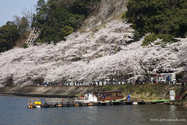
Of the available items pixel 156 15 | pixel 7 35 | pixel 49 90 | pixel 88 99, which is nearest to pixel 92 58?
pixel 49 90

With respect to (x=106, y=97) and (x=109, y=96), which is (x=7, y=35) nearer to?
(x=106, y=97)

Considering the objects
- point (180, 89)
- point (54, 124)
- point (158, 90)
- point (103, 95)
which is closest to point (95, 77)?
point (103, 95)

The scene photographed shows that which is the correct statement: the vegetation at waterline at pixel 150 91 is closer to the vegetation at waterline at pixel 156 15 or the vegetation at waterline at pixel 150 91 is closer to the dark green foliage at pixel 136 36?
the vegetation at waterline at pixel 156 15

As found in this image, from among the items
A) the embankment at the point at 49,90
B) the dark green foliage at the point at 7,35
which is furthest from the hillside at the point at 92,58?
the dark green foliage at the point at 7,35

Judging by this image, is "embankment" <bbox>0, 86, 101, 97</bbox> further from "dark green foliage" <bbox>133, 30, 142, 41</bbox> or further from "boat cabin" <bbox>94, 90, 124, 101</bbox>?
"dark green foliage" <bbox>133, 30, 142, 41</bbox>

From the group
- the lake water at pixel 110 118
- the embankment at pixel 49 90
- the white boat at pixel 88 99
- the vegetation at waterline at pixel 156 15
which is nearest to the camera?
the lake water at pixel 110 118

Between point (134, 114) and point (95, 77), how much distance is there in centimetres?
2744

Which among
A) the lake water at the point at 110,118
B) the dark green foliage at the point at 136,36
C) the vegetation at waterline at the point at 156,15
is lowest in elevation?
the lake water at the point at 110,118

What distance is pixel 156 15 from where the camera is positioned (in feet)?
217

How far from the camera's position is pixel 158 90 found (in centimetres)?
4181

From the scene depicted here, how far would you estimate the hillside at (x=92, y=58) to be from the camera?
46500 mm

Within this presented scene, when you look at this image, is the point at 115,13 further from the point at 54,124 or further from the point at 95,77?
the point at 54,124

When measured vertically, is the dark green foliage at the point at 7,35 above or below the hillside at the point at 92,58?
above

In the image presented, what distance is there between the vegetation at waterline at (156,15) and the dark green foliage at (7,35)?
2689 inches
